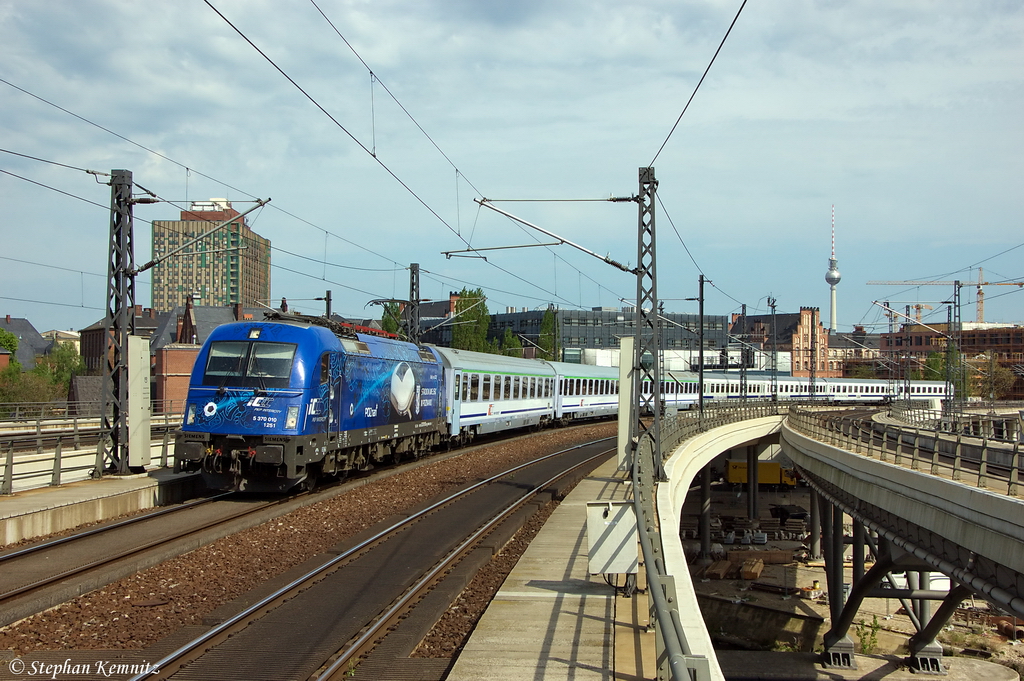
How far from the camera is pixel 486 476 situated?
23.7m

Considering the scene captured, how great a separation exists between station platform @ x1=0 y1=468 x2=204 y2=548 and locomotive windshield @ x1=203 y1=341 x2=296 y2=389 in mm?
2573

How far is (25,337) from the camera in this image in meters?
128

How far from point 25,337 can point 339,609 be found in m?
138

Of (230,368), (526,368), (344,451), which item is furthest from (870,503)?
(526,368)

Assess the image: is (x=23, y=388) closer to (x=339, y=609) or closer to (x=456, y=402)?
(x=456, y=402)

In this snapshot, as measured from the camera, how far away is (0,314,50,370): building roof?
400 ft

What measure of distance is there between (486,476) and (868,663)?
15.1m

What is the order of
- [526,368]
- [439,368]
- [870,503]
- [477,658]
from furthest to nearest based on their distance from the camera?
[526,368] → [439,368] → [870,503] → [477,658]

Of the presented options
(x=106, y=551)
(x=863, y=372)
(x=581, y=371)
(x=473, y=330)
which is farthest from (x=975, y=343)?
(x=106, y=551)

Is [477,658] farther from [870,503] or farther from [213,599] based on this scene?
[870,503]

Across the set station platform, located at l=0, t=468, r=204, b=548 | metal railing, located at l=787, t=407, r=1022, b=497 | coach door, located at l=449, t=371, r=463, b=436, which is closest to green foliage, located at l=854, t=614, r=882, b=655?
metal railing, located at l=787, t=407, r=1022, b=497

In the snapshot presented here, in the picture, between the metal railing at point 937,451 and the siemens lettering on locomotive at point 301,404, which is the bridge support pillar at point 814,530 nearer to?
the metal railing at point 937,451

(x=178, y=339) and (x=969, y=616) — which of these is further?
(x=178, y=339)

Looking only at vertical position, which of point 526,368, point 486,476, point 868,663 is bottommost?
point 868,663
